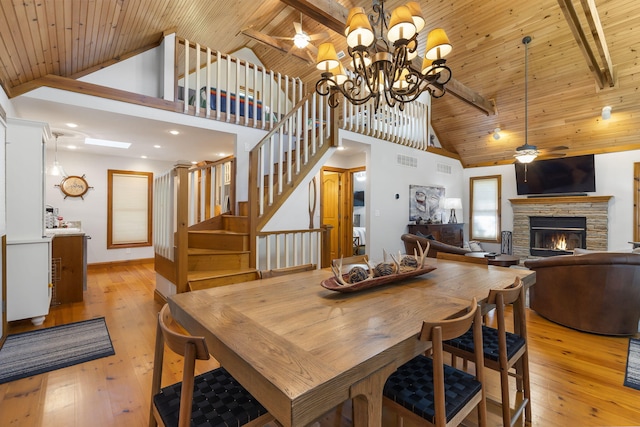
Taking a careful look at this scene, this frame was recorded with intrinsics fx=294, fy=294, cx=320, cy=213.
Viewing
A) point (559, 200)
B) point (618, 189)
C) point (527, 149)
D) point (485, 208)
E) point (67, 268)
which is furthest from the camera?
point (485, 208)

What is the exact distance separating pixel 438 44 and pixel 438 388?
2.23 meters

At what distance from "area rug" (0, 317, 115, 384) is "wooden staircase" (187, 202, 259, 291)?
36.0 inches

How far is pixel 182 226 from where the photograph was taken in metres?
3.14

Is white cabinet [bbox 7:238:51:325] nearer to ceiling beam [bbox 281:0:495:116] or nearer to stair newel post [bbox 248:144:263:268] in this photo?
stair newel post [bbox 248:144:263:268]

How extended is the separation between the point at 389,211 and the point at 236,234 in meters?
3.31

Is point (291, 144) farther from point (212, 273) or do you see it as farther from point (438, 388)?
point (438, 388)

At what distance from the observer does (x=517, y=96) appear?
600cm

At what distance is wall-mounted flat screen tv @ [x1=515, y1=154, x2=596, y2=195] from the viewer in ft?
20.4

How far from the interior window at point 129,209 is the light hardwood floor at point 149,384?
337cm

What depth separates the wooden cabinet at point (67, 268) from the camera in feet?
12.3

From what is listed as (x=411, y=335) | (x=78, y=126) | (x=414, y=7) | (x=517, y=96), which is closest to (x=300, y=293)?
(x=411, y=335)

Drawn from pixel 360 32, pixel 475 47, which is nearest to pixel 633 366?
pixel 360 32

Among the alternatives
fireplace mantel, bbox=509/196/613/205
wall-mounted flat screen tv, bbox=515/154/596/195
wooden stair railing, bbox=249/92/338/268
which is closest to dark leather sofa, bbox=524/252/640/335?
wooden stair railing, bbox=249/92/338/268

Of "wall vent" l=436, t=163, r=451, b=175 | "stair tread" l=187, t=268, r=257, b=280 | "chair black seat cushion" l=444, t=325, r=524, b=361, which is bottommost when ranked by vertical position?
"chair black seat cushion" l=444, t=325, r=524, b=361
